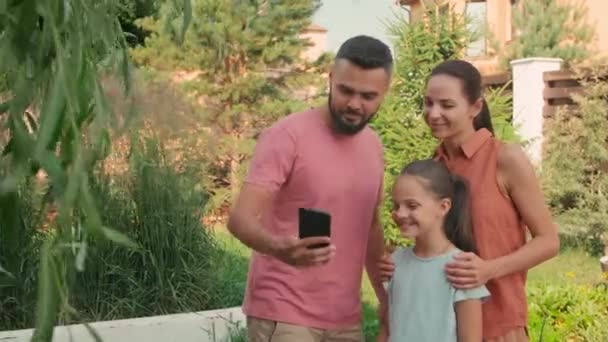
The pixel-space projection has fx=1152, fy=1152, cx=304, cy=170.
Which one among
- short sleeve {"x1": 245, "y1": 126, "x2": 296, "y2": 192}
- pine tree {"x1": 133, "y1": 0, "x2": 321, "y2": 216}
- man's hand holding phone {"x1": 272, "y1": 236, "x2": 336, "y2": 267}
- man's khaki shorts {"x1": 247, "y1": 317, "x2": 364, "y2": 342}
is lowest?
man's khaki shorts {"x1": 247, "y1": 317, "x2": 364, "y2": 342}

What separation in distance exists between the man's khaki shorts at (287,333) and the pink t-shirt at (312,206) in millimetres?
17

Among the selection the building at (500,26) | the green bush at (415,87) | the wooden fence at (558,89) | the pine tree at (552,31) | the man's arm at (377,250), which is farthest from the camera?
the building at (500,26)

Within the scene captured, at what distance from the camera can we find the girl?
9.91ft

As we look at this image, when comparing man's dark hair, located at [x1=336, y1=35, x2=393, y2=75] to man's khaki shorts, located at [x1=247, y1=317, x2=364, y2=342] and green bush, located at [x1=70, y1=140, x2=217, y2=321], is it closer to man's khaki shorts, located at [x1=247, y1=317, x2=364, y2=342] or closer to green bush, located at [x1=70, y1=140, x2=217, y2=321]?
man's khaki shorts, located at [x1=247, y1=317, x2=364, y2=342]

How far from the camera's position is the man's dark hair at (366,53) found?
10.2ft

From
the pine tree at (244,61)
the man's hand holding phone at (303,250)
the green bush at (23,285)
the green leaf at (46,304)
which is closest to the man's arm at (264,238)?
the man's hand holding phone at (303,250)

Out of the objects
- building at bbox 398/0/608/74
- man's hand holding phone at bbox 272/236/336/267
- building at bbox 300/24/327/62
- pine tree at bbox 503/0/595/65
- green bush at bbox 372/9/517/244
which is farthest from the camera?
building at bbox 398/0/608/74

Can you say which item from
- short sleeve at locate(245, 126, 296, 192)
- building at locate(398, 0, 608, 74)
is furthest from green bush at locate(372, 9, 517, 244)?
building at locate(398, 0, 608, 74)

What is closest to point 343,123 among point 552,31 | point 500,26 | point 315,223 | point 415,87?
point 315,223

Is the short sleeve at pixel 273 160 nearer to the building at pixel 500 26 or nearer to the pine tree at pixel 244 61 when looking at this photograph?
the pine tree at pixel 244 61

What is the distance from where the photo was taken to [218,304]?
6523 mm

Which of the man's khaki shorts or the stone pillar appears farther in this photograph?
the stone pillar

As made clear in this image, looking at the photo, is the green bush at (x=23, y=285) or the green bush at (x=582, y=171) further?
Answer: the green bush at (x=582, y=171)

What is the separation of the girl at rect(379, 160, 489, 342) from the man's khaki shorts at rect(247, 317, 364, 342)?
16cm
